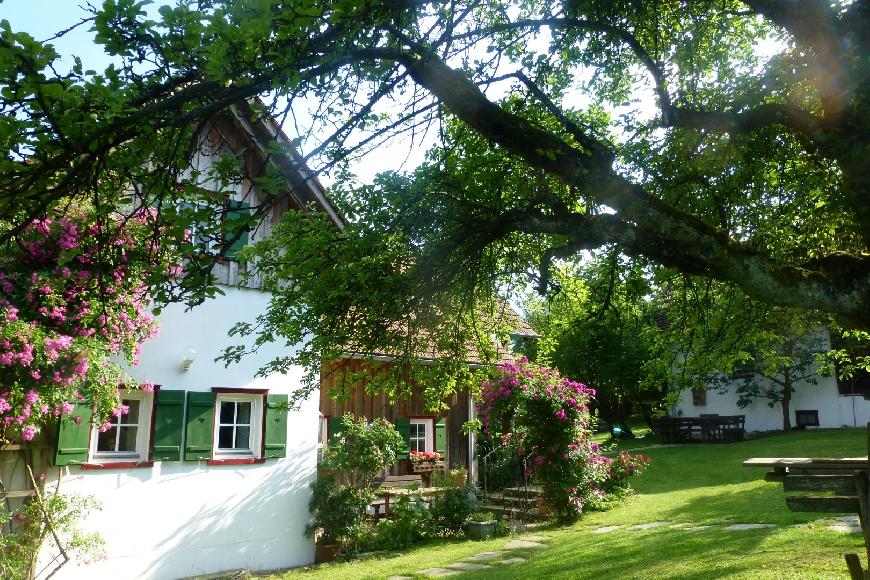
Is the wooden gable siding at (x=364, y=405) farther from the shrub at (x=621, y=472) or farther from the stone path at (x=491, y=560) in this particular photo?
the shrub at (x=621, y=472)

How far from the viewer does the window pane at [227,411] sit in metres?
10.7

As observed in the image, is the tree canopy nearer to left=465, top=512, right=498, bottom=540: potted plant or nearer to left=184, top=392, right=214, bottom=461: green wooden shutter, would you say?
left=184, top=392, right=214, bottom=461: green wooden shutter

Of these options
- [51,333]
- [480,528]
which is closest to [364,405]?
[480,528]

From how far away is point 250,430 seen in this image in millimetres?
10867

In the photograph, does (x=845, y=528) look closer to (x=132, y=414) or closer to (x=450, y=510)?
(x=450, y=510)

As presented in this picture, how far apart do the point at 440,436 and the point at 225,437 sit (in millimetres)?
5371

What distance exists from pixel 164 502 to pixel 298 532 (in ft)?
7.72

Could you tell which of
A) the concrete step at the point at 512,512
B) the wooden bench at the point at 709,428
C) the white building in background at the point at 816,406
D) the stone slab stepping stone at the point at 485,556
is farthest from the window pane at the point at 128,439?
the wooden bench at the point at 709,428

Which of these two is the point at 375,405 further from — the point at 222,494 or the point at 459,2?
the point at 459,2

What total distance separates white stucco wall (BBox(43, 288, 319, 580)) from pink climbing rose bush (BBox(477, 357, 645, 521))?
12.5 feet

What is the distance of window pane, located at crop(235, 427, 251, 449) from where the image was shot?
424 inches

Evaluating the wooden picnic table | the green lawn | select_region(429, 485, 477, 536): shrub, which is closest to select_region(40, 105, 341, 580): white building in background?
the green lawn

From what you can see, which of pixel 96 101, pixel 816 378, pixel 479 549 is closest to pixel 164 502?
pixel 479 549

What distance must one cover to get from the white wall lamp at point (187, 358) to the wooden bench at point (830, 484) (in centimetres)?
772
